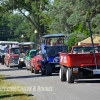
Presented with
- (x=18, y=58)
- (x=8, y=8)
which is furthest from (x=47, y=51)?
(x=8, y=8)

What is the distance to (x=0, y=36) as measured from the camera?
142m

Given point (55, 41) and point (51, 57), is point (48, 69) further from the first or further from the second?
point (55, 41)

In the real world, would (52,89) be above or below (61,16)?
below

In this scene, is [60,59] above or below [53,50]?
below

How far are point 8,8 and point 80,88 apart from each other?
50904 millimetres

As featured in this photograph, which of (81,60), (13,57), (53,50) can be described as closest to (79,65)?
(81,60)

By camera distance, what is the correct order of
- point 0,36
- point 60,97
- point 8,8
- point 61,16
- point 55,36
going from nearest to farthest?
1. point 60,97
2. point 55,36
3. point 61,16
4. point 8,8
5. point 0,36

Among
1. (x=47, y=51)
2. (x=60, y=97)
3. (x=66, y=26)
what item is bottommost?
(x=60, y=97)

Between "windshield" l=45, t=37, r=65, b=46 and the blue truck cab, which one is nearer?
the blue truck cab

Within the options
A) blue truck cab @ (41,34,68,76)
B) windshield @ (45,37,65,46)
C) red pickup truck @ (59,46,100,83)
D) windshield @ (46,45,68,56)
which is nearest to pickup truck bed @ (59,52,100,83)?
red pickup truck @ (59,46,100,83)

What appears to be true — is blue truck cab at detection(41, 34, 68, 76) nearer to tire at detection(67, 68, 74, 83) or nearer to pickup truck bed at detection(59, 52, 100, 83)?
tire at detection(67, 68, 74, 83)

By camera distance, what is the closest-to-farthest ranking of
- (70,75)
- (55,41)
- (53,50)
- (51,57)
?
(70,75) → (51,57) → (53,50) → (55,41)

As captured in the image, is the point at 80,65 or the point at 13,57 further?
the point at 13,57

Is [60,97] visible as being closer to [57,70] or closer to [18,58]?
[57,70]
